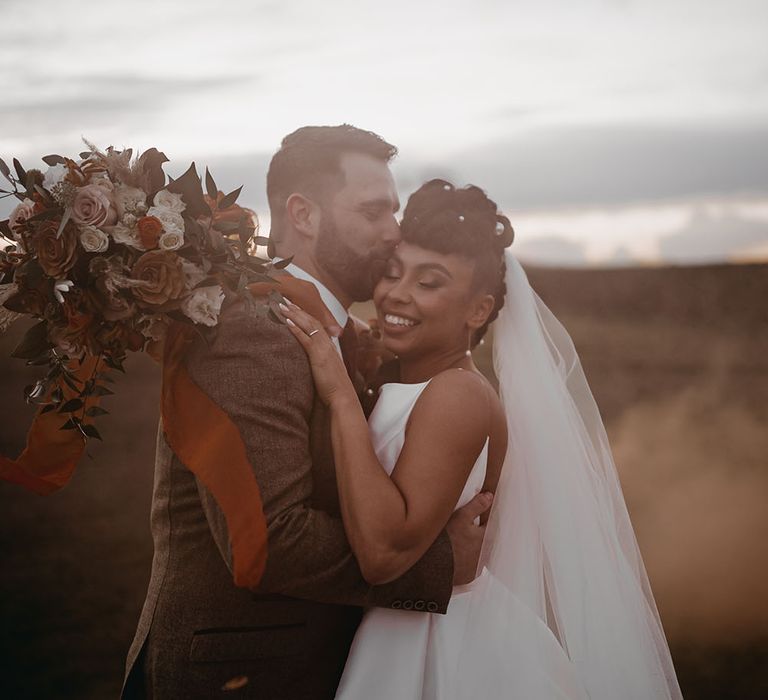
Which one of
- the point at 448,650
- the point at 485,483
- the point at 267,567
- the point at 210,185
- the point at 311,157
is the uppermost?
the point at 311,157

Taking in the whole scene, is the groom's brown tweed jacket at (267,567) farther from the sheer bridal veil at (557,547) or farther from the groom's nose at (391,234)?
the groom's nose at (391,234)

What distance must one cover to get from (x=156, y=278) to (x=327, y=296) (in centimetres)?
88

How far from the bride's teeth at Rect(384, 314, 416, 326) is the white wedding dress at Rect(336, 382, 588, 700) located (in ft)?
0.86

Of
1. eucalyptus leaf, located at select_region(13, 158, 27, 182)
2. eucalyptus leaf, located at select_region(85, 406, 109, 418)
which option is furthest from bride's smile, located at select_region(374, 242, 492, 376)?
eucalyptus leaf, located at select_region(13, 158, 27, 182)

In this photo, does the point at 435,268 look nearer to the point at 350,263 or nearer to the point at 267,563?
the point at 350,263

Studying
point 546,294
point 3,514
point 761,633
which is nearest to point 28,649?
point 3,514

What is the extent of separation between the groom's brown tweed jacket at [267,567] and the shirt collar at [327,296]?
54 cm

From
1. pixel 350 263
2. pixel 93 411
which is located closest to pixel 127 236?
pixel 93 411

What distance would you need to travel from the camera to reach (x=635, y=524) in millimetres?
9055

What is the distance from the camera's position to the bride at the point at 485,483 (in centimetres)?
246

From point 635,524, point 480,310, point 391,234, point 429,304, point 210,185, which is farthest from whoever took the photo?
point 635,524

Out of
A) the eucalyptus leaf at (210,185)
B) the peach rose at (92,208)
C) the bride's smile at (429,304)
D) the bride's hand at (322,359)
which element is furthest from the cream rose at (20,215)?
the bride's smile at (429,304)

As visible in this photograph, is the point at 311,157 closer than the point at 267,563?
No

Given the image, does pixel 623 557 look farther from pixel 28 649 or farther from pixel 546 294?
pixel 546 294
